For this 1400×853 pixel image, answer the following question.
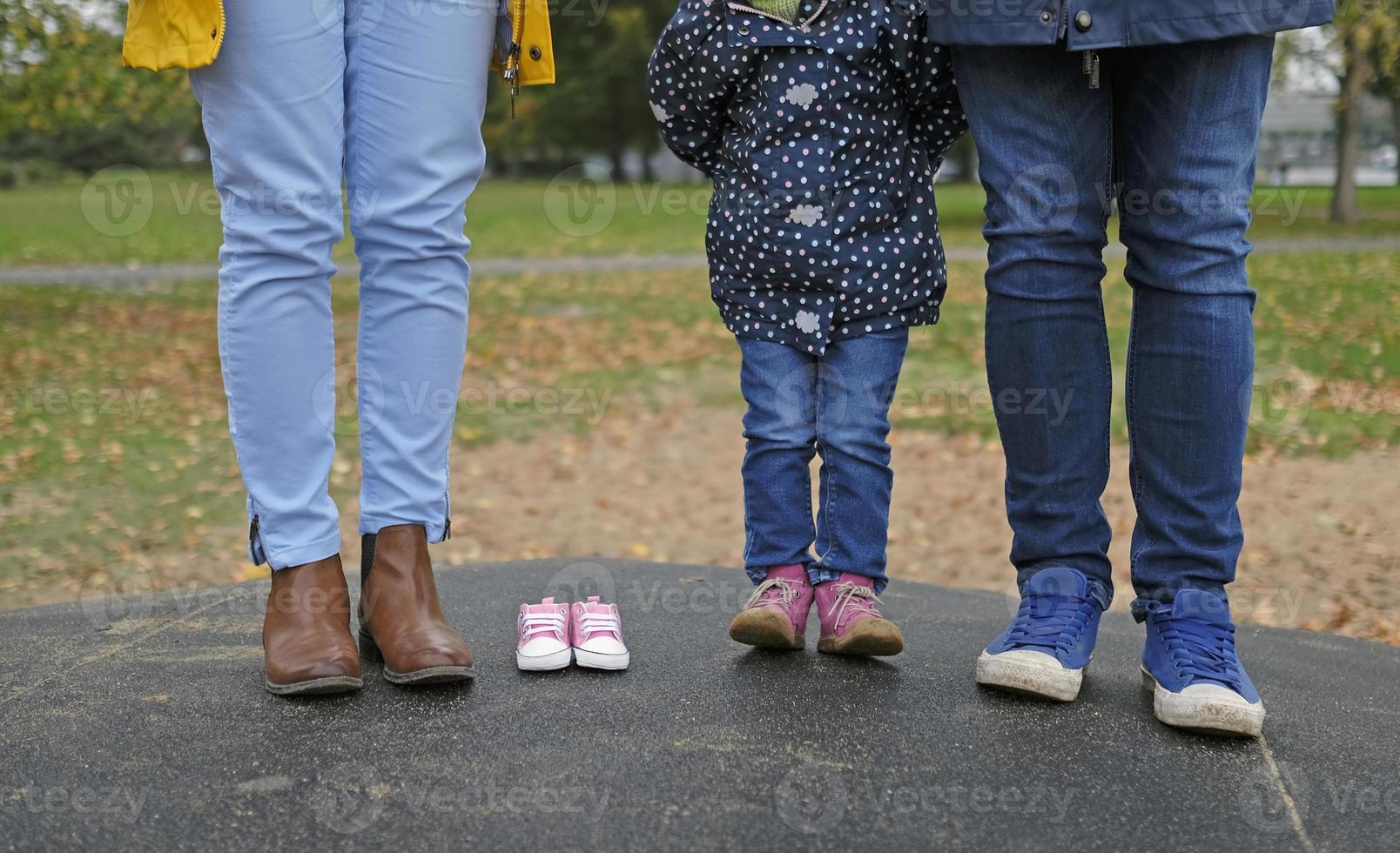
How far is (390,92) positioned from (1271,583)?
434cm

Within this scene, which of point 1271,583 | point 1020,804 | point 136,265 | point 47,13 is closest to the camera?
point 1020,804

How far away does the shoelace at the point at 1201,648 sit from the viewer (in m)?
2.07

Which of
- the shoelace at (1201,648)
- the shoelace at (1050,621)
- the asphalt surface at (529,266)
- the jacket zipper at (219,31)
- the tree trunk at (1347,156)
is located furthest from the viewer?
the tree trunk at (1347,156)

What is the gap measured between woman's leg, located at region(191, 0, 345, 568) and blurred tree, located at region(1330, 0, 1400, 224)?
12.1 metres

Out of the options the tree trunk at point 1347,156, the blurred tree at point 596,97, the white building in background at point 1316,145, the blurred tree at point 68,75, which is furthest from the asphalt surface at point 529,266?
the white building in background at point 1316,145

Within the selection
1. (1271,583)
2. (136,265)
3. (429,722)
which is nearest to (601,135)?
(136,265)

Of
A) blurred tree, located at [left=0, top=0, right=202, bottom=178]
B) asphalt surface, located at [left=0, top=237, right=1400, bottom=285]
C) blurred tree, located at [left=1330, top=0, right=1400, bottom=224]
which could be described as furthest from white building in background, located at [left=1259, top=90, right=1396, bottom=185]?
blurred tree, located at [left=0, top=0, right=202, bottom=178]

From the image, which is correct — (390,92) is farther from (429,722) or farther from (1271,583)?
(1271,583)

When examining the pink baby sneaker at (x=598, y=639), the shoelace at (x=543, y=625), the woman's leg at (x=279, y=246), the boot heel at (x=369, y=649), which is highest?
the woman's leg at (x=279, y=246)

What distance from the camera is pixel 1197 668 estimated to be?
2.08 meters

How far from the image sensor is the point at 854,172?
8.27 feet

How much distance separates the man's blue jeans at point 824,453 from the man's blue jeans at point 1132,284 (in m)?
0.27

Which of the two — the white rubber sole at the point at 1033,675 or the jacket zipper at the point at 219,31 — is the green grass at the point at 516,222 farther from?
the white rubber sole at the point at 1033,675

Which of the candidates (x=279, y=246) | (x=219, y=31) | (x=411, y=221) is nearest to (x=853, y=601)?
(x=411, y=221)
